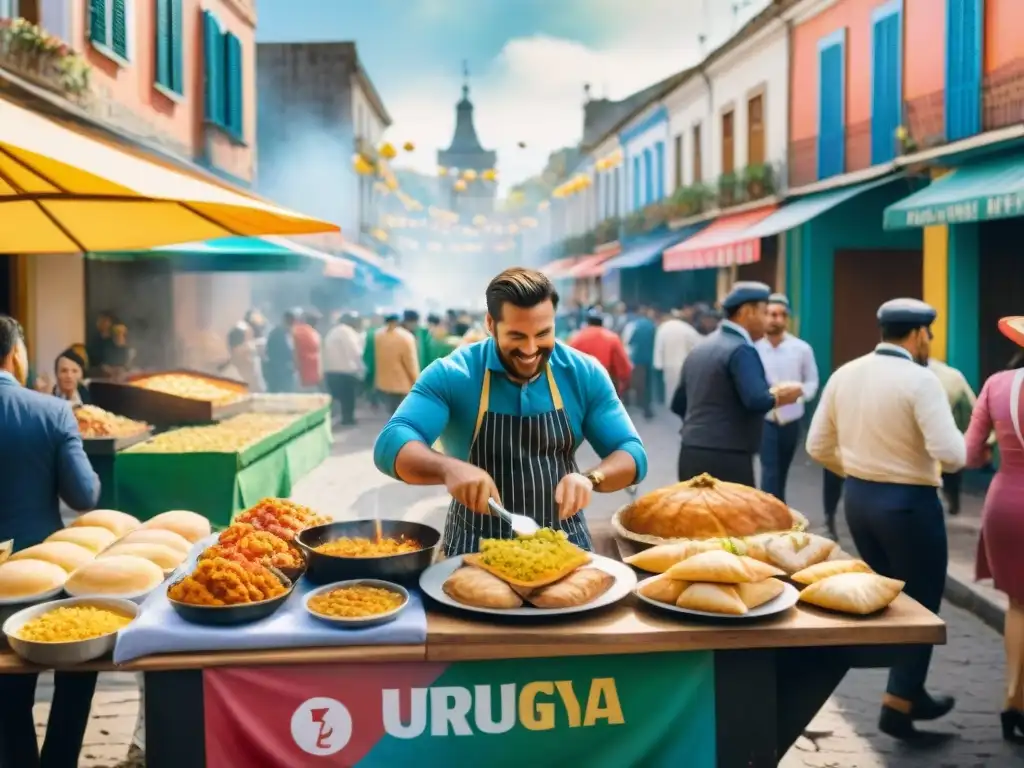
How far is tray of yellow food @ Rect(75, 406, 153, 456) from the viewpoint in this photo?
24.2ft

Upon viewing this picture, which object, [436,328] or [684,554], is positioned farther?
[436,328]

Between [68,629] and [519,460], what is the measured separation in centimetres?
155

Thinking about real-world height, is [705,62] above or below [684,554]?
above

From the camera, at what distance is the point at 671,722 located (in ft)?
9.81

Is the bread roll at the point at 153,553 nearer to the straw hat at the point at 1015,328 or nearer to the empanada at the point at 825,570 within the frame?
the empanada at the point at 825,570

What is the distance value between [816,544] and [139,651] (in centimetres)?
225

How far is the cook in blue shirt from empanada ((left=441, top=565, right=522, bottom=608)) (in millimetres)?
338

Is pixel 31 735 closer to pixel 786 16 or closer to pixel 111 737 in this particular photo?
pixel 111 737

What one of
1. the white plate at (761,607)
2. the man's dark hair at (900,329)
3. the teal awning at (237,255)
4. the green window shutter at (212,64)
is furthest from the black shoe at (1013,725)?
the green window shutter at (212,64)

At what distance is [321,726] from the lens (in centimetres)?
291

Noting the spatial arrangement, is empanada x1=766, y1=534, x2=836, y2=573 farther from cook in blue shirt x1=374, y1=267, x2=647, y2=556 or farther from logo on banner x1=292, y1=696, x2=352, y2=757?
logo on banner x1=292, y1=696, x2=352, y2=757

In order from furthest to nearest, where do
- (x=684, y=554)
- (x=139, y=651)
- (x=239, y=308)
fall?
(x=239, y=308) → (x=684, y=554) → (x=139, y=651)

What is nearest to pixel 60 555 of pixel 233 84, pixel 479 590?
pixel 479 590

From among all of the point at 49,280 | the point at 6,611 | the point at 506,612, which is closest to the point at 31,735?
the point at 6,611
